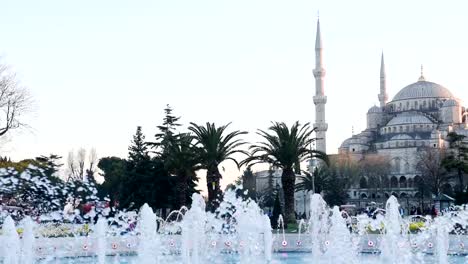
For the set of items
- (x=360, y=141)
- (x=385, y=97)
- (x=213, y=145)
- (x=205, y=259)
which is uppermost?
(x=385, y=97)

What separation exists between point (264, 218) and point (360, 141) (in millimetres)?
60666

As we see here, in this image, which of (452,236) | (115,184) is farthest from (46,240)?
(115,184)

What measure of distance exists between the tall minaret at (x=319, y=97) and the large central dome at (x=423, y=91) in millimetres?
23437

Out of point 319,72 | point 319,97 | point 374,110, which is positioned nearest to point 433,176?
point 319,97

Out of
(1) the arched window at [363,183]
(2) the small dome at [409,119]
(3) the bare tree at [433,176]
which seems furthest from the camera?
(2) the small dome at [409,119]

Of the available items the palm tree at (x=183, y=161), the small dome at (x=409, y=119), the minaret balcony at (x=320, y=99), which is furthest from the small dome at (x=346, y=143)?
the palm tree at (x=183, y=161)

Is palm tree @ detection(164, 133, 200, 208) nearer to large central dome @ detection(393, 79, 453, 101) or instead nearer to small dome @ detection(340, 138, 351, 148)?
small dome @ detection(340, 138, 351, 148)

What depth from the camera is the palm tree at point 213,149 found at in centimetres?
2458

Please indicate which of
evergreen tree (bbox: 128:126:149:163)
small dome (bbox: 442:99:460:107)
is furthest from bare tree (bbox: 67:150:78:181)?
small dome (bbox: 442:99:460:107)

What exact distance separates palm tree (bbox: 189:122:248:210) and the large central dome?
58.5 meters

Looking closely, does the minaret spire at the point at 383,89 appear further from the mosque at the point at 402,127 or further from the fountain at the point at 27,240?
the fountain at the point at 27,240

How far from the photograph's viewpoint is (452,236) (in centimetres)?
1700

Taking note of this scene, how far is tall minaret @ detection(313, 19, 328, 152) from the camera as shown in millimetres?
58375

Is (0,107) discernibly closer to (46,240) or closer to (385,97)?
(46,240)
